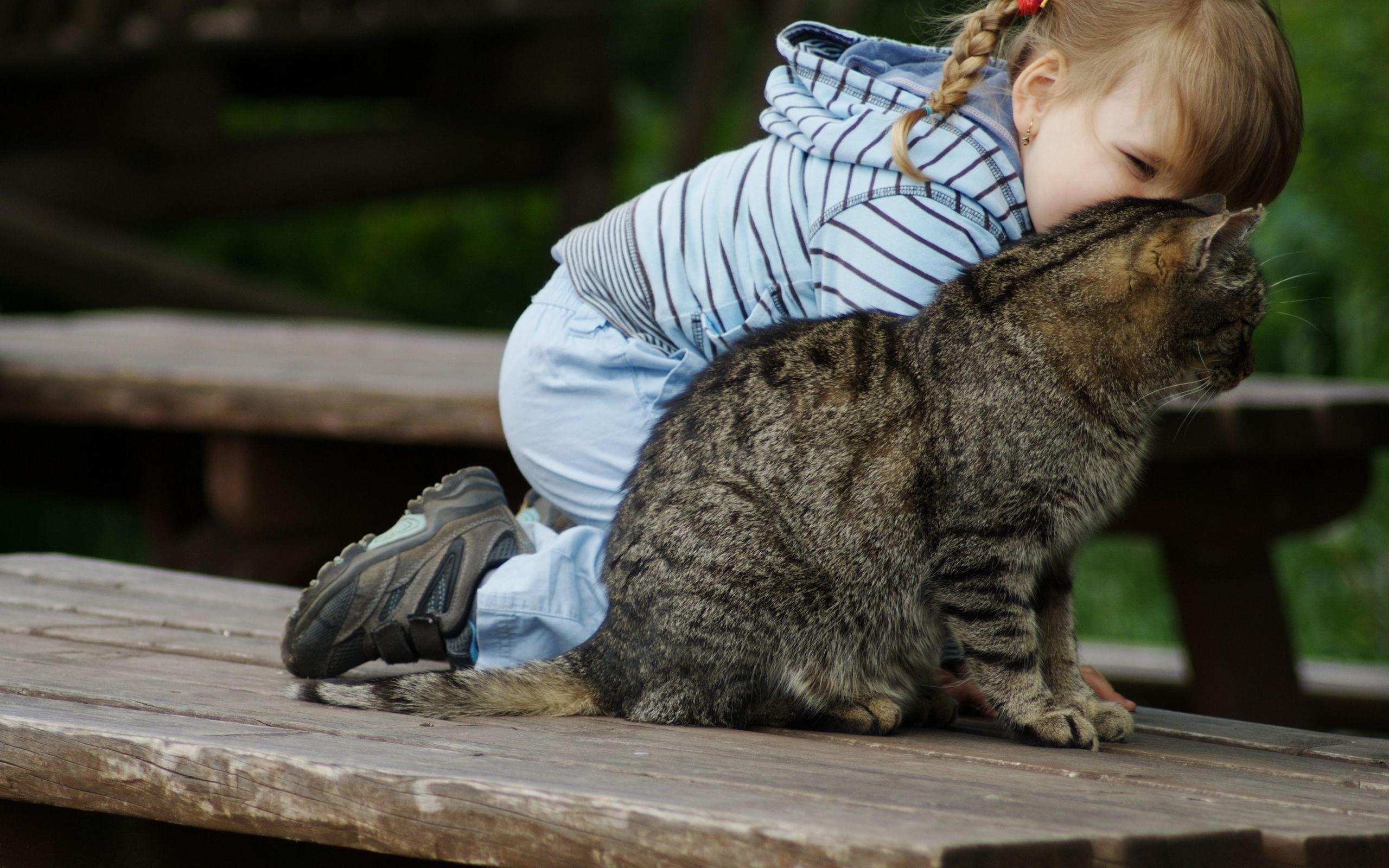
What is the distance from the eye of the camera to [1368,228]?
17.3ft

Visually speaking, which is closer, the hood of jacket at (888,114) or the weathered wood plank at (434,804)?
the weathered wood plank at (434,804)

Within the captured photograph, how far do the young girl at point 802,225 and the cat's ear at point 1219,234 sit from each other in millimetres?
174

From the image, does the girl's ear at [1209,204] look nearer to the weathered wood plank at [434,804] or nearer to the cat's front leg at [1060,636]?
the cat's front leg at [1060,636]

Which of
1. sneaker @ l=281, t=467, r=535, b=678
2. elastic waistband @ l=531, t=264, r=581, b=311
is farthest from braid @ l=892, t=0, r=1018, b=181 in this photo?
sneaker @ l=281, t=467, r=535, b=678

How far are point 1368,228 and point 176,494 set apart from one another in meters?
4.18

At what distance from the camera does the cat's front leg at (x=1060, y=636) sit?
2043mm

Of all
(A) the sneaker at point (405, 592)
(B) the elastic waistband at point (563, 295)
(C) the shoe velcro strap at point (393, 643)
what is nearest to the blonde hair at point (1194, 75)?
(B) the elastic waistband at point (563, 295)

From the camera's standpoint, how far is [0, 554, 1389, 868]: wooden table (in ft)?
4.21

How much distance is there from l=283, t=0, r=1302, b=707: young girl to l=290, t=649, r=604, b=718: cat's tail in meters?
0.22

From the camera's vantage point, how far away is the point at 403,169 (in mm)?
7203

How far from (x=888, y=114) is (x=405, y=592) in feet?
3.38

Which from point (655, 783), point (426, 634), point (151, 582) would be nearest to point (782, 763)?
point (655, 783)

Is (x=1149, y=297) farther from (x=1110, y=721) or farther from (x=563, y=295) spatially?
(x=563, y=295)

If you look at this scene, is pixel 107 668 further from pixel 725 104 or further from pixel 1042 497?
pixel 725 104
